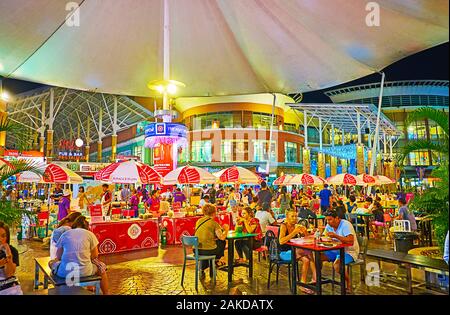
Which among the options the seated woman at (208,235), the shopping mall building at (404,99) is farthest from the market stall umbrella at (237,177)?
the shopping mall building at (404,99)

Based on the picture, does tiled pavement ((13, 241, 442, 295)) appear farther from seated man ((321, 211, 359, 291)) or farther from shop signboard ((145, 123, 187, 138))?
shop signboard ((145, 123, 187, 138))

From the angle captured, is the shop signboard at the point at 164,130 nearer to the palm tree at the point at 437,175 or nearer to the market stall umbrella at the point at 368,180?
the palm tree at the point at 437,175

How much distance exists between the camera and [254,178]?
10586mm

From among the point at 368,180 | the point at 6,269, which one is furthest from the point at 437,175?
Answer: the point at 368,180

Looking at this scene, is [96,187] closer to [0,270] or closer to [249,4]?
[249,4]

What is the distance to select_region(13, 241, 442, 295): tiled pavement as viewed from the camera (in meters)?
4.94

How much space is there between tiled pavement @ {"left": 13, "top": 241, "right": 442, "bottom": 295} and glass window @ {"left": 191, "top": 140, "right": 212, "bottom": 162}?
25.7 m

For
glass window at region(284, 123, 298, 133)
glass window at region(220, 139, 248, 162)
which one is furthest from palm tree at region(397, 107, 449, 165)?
glass window at region(284, 123, 298, 133)

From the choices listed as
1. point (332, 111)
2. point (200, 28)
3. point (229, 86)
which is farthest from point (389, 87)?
point (200, 28)

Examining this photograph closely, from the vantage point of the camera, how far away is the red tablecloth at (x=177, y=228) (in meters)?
9.24

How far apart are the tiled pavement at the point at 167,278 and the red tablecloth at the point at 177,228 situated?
132cm

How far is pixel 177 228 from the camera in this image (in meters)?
9.30

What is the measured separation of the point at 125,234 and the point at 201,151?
84.9 ft

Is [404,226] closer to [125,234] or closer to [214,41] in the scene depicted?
[125,234]
